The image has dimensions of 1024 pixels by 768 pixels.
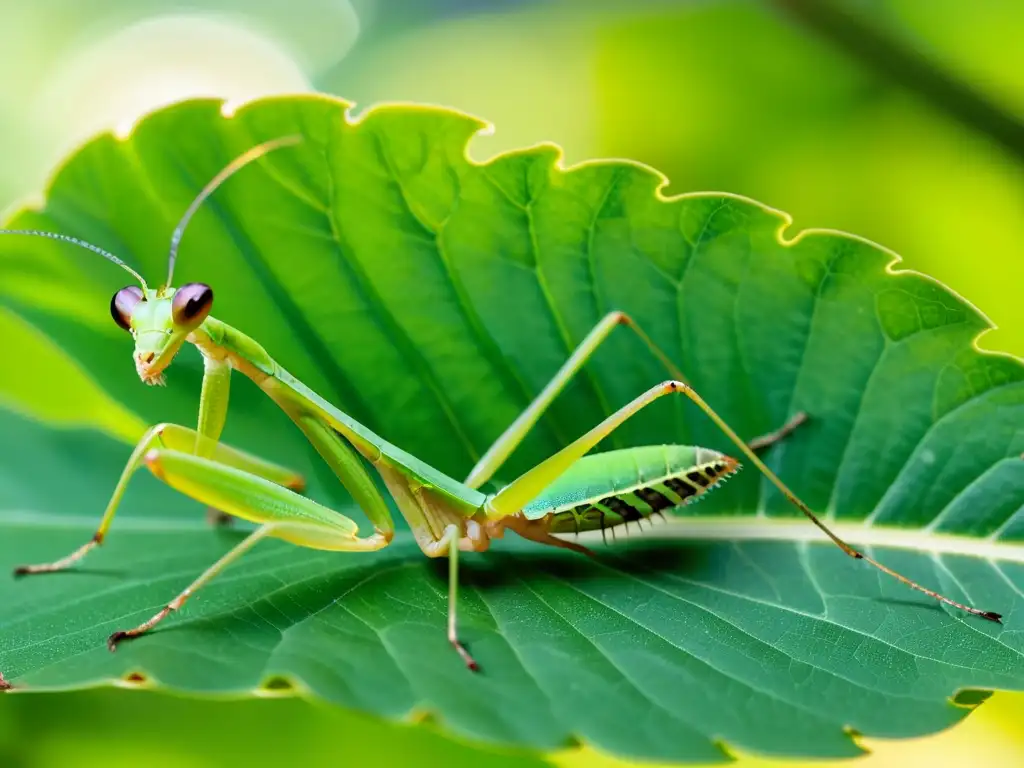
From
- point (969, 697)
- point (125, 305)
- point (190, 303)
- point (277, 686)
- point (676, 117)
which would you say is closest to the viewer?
point (277, 686)

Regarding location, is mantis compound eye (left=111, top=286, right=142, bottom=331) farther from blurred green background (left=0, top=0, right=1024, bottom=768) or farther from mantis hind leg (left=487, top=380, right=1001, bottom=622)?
mantis hind leg (left=487, top=380, right=1001, bottom=622)

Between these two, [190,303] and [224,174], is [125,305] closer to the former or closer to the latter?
[190,303]

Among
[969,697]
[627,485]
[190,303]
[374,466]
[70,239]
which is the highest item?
[70,239]

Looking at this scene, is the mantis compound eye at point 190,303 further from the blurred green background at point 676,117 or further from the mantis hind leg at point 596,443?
the mantis hind leg at point 596,443

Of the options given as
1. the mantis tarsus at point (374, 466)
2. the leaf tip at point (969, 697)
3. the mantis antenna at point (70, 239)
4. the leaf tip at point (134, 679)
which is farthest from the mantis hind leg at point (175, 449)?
the leaf tip at point (969, 697)

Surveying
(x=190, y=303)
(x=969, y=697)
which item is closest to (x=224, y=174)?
(x=190, y=303)

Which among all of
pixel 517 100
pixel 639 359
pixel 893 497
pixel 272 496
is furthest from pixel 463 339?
pixel 517 100

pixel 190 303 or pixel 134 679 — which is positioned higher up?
pixel 190 303
